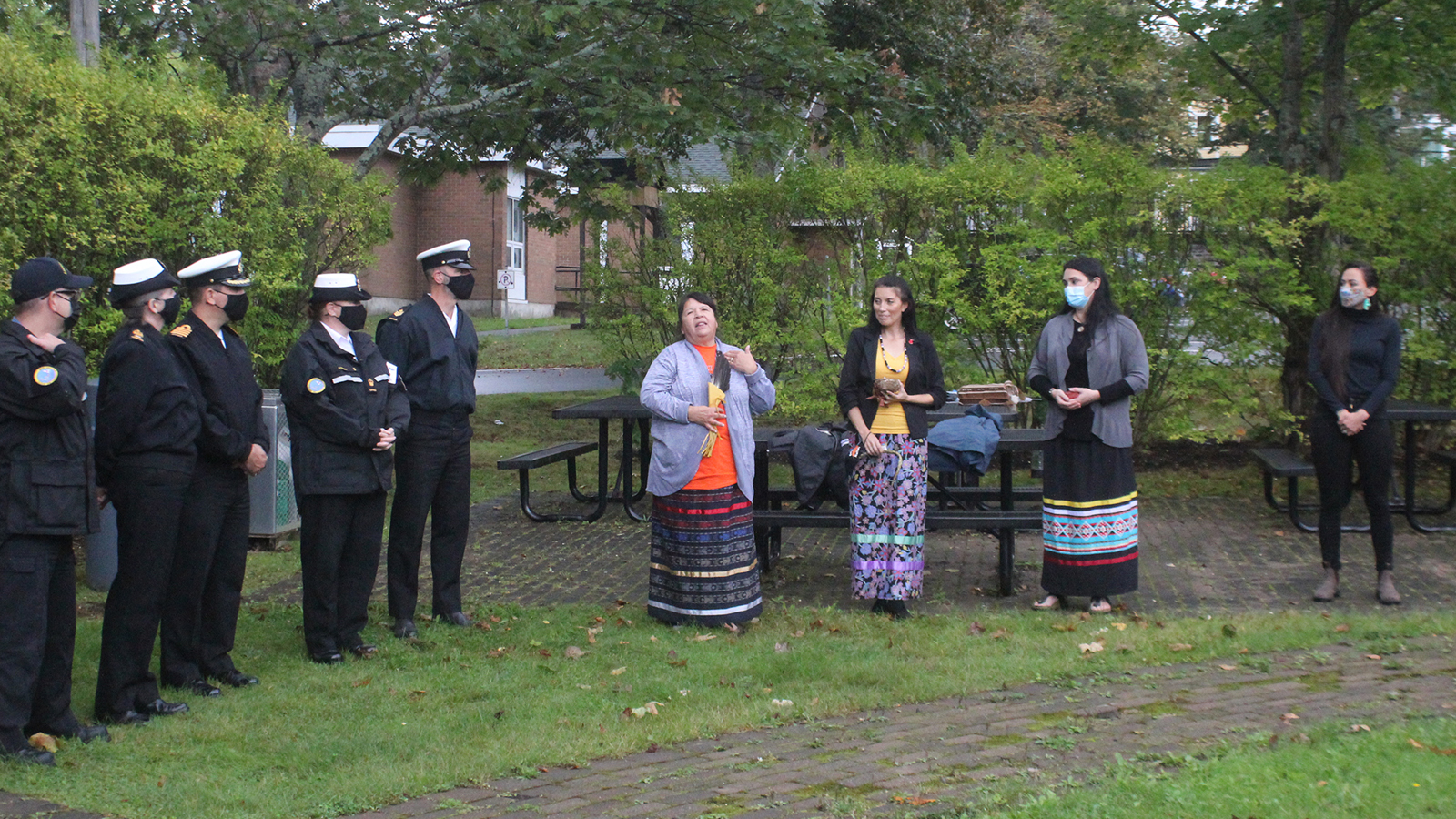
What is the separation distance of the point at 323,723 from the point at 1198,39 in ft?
35.8

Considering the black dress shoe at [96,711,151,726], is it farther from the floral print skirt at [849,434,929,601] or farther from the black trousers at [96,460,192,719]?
the floral print skirt at [849,434,929,601]

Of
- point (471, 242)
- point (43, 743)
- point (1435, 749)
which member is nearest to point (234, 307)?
point (43, 743)

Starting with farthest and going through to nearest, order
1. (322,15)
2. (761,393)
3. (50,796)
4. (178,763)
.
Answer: (322,15) < (761,393) < (178,763) < (50,796)

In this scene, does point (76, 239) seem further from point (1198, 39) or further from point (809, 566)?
point (1198, 39)

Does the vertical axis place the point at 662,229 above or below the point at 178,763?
above

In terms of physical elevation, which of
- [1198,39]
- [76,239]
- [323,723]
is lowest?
[323,723]

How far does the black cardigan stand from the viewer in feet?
23.6

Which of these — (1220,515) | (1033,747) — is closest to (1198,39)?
(1220,515)

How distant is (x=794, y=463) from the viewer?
7812mm

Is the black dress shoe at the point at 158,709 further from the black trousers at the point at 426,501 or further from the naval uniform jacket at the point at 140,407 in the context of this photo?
the black trousers at the point at 426,501

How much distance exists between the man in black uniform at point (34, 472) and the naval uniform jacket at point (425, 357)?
207cm

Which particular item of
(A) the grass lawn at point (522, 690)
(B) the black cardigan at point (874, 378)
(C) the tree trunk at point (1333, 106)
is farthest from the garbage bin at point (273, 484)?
(C) the tree trunk at point (1333, 106)

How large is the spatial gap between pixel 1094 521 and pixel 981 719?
2212 millimetres

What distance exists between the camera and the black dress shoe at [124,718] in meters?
5.36
